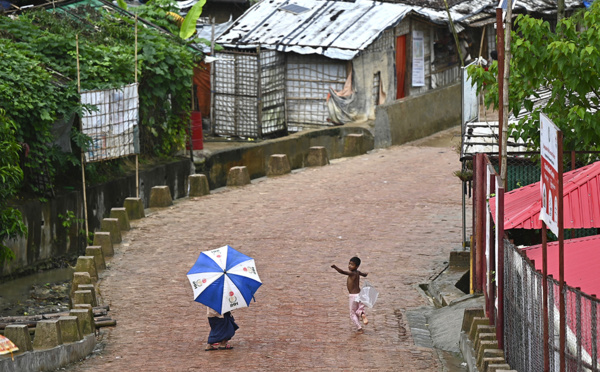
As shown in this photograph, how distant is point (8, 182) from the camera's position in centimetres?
1614

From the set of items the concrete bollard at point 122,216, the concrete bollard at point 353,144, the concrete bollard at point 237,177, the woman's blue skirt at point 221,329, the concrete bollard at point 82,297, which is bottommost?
the woman's blue skirt at point 221,329

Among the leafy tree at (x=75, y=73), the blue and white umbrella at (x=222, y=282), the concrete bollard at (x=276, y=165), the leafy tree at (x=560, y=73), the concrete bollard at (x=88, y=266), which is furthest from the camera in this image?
the concrete bollard at (x=276, y=165)

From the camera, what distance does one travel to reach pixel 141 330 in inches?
528

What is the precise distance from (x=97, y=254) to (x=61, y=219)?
2832 millimetres

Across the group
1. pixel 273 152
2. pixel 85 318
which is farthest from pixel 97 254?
pixel 273 152

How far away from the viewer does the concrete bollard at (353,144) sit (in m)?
26.4

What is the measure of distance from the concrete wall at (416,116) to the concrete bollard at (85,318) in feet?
50.0

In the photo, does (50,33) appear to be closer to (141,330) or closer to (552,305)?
(141,330)

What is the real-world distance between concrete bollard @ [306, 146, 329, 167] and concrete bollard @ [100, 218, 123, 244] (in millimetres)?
7782

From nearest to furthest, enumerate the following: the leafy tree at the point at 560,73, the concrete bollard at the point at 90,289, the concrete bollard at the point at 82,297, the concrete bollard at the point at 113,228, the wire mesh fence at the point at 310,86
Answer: the leafy tree at the point at 560,73
the concrete bollard at the point at 82,297
the concrete bollard at the point at 90,289
the concrete bollard at the point at 113,228
the wire mesh fence at the point at 310,86

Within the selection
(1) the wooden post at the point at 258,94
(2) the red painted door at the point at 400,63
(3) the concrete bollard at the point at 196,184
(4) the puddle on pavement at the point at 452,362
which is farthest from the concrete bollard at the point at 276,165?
(4) the puddle on pavement at the point at 452,362

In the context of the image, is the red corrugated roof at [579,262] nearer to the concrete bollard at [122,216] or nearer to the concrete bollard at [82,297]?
the concrete bollard at [82,297]

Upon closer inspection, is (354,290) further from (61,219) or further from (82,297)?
(61,219)

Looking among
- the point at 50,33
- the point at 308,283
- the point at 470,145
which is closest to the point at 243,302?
the point at 308,283
